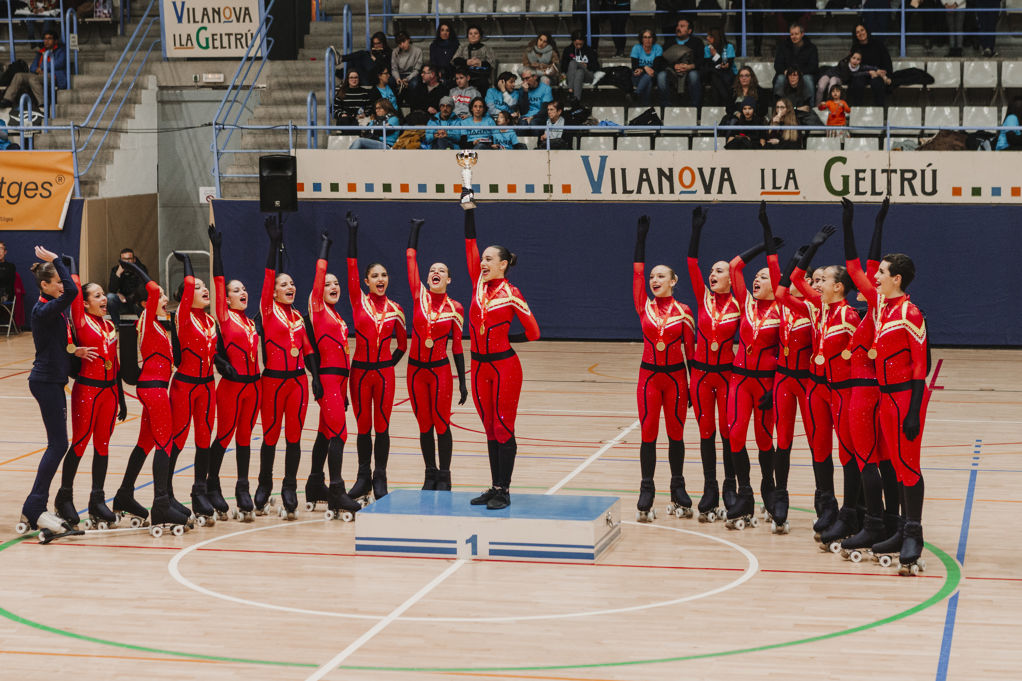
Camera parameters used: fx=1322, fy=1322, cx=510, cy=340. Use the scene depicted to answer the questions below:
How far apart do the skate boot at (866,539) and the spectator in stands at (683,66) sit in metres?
13.3

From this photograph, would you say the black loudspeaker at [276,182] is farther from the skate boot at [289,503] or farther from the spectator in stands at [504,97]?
the skate boot at [289,503]

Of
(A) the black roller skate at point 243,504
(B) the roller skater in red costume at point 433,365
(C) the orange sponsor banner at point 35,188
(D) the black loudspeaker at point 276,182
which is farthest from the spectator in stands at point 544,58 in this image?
(A) the black roller skate at point 243,504

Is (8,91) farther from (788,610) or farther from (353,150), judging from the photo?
(788,610)

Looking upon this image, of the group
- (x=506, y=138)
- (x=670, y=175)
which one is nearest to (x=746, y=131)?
(x=670, y=175)

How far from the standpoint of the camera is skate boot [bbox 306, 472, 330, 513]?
1092 centimetres

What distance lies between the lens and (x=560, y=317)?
22.0m

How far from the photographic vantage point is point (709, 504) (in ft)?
34.8

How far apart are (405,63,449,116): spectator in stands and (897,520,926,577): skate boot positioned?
14853 millimetres

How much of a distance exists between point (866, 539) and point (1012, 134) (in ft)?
42.9

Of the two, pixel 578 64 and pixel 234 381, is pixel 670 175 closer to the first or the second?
pixel 578 64

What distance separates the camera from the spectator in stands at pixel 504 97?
2195 centimetres

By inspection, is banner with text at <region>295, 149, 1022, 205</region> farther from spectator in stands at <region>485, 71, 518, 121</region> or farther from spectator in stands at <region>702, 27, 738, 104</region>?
spectator in stands at <region>702, 27, 738, 104</region>

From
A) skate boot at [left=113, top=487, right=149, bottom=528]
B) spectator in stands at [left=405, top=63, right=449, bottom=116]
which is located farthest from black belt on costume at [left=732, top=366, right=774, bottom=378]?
spectator in stands at [left=405, top=63, right=449, bottom=116]

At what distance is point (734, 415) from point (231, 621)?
14.0ft
